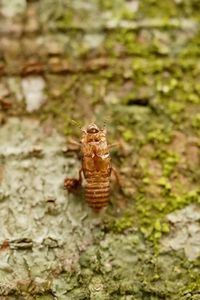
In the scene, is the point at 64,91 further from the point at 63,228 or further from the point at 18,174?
the point at 63,228

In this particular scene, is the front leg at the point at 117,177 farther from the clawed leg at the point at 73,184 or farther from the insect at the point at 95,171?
the clawed leg at the point at 73,184

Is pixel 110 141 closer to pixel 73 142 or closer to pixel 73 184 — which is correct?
pixel 73 142

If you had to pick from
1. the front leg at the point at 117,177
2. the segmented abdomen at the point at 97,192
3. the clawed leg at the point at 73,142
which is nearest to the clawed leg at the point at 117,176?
the front leg at the point at 117,177

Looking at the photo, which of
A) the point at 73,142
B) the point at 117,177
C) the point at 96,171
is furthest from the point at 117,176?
the point at 73,142

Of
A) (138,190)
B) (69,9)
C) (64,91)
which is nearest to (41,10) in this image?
(69,9)

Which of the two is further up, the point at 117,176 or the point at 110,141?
the point at 110,141

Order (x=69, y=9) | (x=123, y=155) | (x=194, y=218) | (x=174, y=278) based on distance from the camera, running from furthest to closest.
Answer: (x=69, y=9) → (x=123, y=155) → (x=194, y=218) → (x=174, y=278)
